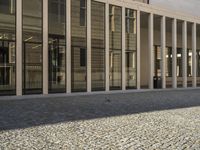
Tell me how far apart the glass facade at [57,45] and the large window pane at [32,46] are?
0.70 m

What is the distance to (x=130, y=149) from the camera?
669 centimetres

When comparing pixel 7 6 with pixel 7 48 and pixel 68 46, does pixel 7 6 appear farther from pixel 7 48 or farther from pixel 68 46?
pixel 68 46

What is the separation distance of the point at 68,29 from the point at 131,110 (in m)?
8.80

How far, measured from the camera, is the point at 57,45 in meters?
20.1

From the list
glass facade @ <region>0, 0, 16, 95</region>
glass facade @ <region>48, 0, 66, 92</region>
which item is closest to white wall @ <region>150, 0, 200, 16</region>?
glass facade @ <region>48, 0, 66, 92</region>

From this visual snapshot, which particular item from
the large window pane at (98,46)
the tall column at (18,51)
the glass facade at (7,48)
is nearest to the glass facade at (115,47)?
the large window pane at (98,46)

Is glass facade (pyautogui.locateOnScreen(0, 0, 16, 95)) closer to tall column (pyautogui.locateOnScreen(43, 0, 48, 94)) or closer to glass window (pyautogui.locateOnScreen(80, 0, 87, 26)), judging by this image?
tall column (pyautogui.locateOnScreen(43, 0, 48, 94))

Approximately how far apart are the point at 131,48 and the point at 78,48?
479 cm

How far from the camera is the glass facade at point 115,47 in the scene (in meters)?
23.1

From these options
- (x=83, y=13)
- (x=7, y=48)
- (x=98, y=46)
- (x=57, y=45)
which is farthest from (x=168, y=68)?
(x=7, y=48)

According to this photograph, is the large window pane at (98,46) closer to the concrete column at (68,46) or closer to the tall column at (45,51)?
the concrete column at (68,46)

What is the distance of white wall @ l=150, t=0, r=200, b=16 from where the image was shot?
91.3ft

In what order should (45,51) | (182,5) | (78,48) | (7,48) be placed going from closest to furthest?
(7,48), (45,51), (78,48), (182,5)

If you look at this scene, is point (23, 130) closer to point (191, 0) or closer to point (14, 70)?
point (14, 70)
